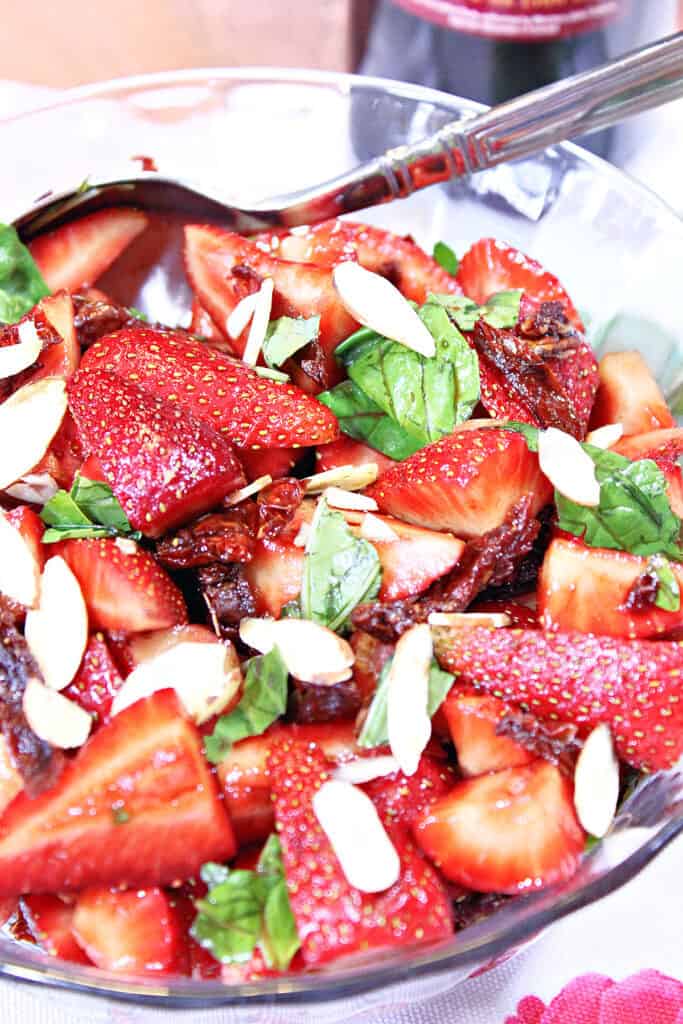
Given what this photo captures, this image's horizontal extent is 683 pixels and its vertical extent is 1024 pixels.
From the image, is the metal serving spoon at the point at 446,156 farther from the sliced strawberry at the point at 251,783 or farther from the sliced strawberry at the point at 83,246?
the sliced strawberry at the point at 251,783

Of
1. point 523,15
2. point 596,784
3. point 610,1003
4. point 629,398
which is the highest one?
point 523,15

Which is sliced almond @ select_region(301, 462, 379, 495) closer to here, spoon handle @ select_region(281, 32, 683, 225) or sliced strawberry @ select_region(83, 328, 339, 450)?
sliced strawberry @ select_region(83, 328, 339, 450)

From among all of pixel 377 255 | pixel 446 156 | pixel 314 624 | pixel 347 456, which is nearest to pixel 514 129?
pixel 446 156

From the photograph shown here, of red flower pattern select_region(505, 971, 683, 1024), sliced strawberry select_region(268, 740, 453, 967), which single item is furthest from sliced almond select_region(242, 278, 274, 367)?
red flower pattern select_region(505, 971, 683, 1024)

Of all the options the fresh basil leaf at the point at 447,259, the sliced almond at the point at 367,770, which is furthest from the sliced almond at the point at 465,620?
the fresh basil leaf at the point at 447,259

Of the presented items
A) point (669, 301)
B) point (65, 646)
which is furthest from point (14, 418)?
point (669, 301)

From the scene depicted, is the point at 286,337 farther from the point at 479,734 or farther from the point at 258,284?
the point at 479,734

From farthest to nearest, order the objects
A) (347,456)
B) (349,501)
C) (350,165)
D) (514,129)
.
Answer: (350,165)
(514,129)
(347,456)
(349,501)
